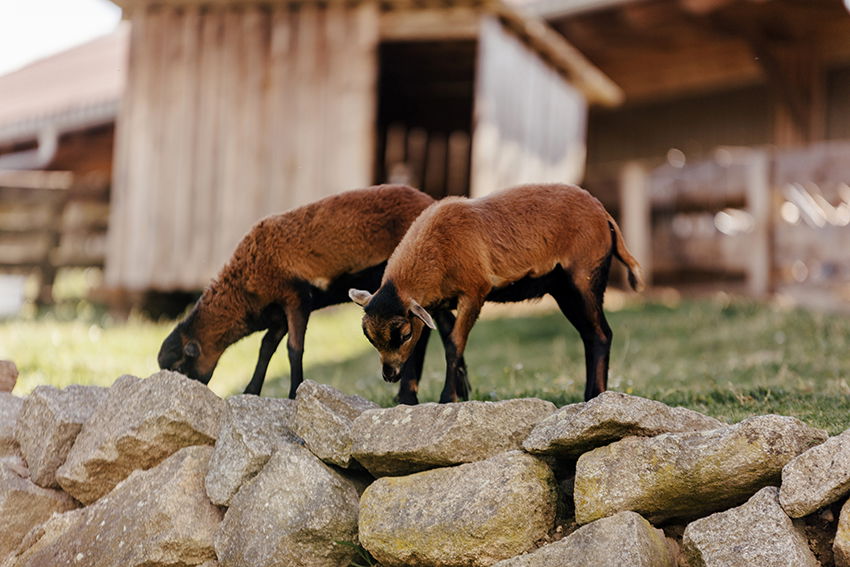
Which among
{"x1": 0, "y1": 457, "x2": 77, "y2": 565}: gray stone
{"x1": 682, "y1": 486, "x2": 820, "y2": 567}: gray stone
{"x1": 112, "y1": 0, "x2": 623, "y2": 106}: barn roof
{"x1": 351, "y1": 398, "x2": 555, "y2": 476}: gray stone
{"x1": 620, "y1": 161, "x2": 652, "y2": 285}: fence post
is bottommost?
{"x1": 0, "y1": 457, "x2": 77, "y2": 565}: gray stone

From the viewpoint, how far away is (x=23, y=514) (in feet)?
17.9

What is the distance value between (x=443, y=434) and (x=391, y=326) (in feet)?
1.97

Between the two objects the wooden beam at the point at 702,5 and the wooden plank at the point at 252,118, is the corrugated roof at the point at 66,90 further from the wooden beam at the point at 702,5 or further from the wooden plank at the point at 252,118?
the wooden beam at the point at 702,5

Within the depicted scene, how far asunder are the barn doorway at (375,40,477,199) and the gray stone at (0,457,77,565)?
12.6 meters

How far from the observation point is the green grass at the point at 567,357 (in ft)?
20.1

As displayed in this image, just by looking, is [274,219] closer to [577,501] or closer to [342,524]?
[342,524]

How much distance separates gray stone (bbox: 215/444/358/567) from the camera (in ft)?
15.4

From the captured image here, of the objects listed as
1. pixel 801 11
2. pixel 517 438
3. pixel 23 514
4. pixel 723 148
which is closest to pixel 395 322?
pixel 517 438

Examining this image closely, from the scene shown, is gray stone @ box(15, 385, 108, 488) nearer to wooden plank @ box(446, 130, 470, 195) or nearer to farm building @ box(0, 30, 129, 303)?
farm building @ box(0, 30, 129, 303)

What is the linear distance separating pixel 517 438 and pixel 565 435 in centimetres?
35

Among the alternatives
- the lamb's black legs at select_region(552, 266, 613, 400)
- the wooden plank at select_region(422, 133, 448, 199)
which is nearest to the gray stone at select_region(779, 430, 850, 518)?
the lamb's black legs at select_region(552, 266, 613, 400)

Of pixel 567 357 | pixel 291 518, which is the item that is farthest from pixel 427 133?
pixel 291 518

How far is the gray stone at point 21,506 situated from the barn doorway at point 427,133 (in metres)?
12.6

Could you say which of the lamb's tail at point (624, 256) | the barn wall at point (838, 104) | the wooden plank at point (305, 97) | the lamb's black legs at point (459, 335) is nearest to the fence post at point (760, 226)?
the barn wall at point (838, 104)
